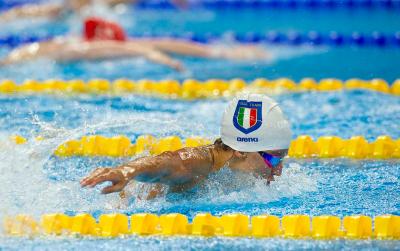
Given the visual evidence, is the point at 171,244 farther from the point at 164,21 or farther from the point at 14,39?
the point at 164,21

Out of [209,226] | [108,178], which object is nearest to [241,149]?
[209,226]

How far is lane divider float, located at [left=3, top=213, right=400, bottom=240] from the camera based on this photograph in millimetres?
3350

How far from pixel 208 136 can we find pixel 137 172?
1.45 meters

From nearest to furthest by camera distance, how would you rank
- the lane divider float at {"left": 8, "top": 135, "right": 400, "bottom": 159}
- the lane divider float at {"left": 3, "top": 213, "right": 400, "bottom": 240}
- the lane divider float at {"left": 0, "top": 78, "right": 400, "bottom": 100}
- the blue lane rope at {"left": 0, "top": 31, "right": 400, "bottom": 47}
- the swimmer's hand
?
the swimmer's hand
the lane divider float at {"left": 3, "top": 213, "right": 400, "bottom": 240}
the lane divider float at {"left": 8, "top": 135, "right": 400, "bottom": 159}
the lane divider float at {"left": 0, "top": 78, "right": 400, "bottom": 100}
the blue lane rope at {"left": 0, "top": 31, "right": 400, "bottom": 47}

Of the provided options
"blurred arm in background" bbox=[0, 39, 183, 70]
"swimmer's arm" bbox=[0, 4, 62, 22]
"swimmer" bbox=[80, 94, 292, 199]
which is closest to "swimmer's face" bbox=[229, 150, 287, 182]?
"swimmer" bbox=[80, 94, 292, 199]

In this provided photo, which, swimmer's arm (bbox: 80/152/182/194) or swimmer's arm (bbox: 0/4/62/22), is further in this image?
swimmer's arm (bbox: 0/4/62/22)

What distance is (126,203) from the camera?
367cm

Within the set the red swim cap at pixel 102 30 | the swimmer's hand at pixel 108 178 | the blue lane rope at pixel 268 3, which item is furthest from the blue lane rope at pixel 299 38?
the swimmer's hand at pixel 108 178

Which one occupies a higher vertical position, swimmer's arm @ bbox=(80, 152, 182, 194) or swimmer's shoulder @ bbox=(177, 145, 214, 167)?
swimmer's shoulder @ bbox=(177, 145, 214, 167)

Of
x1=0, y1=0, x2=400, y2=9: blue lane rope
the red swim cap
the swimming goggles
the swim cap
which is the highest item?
x1=0, y1=0, x2=400, y2=9: blue lane rope

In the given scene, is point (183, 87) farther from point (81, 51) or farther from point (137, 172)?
point (137, 172)

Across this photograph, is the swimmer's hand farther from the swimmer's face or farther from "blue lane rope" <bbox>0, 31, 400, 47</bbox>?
"blue lane rope" <bbox>0, 31, 400, 47</bbox>

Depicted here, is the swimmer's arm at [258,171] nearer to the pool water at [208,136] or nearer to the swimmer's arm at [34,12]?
the pool water at [208,136]

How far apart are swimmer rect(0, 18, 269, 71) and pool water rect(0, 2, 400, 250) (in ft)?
0.30
